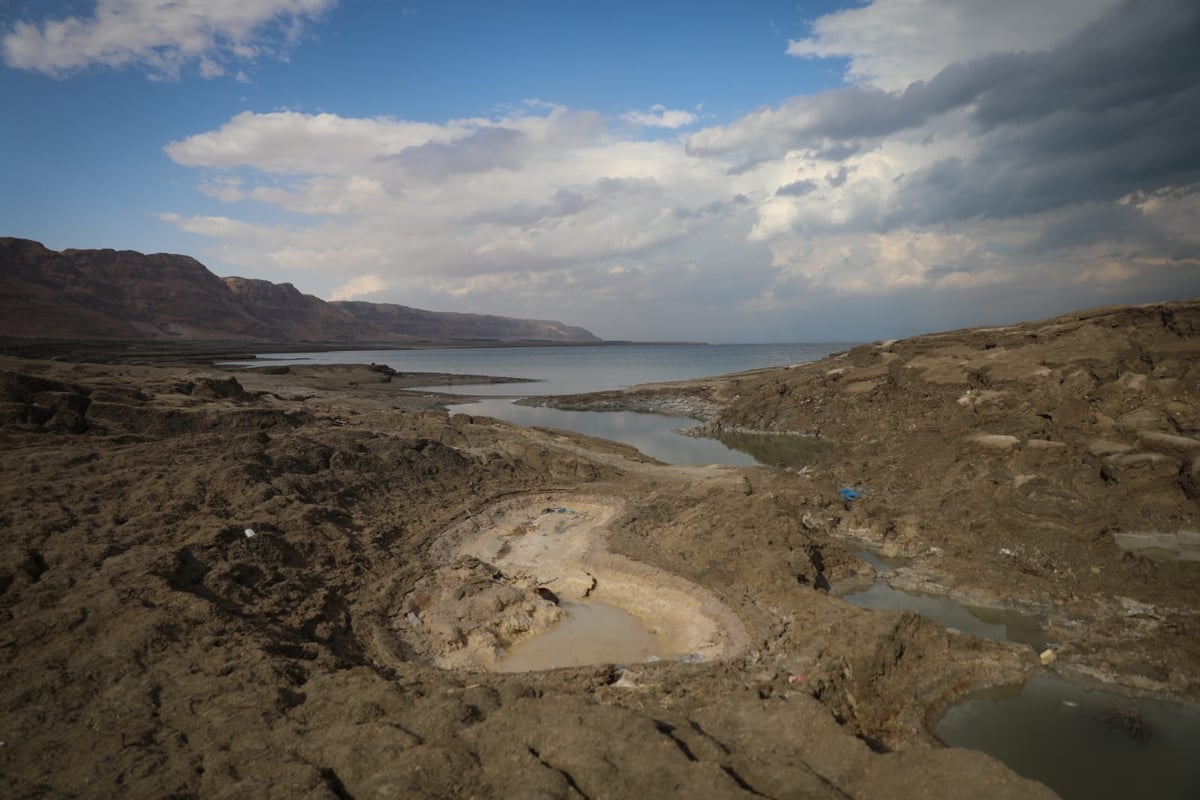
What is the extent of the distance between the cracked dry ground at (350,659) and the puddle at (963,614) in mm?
854

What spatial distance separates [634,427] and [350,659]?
3029 centimetres

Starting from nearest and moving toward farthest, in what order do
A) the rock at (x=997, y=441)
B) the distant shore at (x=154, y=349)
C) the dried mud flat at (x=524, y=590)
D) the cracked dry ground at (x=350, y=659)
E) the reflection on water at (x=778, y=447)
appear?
the cracked dry ground at (x=350, y=659)
the dried mud flat at (x=524, y=590)
the rock at (x=997, y=441)
the reflection on water at (x=778, y=447)
the distant shore at (x=154, y=349)

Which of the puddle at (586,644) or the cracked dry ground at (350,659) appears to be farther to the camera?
the puddle at (586,644)

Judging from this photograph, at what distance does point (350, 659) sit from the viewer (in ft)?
30.1

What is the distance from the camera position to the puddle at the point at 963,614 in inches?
428

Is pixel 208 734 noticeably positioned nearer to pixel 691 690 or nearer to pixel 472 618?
pixel 472 618

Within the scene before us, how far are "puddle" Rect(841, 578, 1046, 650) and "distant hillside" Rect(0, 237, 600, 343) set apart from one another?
123540mm

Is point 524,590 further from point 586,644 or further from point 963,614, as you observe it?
point 963,614

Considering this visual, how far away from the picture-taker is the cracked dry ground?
5.80 m

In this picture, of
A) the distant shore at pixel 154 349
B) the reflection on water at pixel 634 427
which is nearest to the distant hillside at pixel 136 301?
the distant shore at pixel 154 349

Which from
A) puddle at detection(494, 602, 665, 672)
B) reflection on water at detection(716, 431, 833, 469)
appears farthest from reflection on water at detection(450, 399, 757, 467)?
puddle at detection(494, 602, 665, 672)

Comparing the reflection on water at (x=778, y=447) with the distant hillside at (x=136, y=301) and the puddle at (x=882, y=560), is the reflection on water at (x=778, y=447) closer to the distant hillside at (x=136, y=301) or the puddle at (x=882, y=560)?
the puddle at (x=882, y=560)

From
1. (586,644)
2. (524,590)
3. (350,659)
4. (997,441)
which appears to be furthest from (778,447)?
(350,659)

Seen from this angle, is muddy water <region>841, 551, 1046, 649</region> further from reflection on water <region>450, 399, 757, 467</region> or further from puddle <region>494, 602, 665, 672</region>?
reflection on water <region>450, 399, 757, 467</region>
